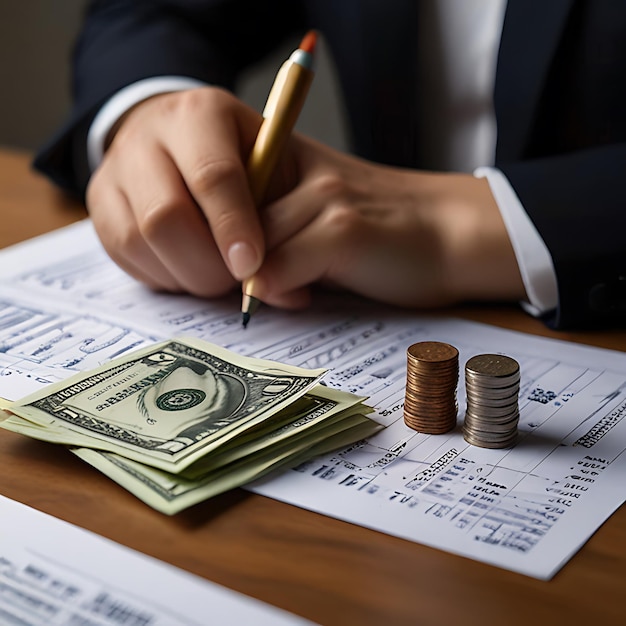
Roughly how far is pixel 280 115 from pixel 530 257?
25 cm

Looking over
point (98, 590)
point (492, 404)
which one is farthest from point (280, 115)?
point (98, 590)

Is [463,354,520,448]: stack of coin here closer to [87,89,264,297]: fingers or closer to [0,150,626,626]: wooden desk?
[0,150,626,626]: wooden desk

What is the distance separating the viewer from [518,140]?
1119mm

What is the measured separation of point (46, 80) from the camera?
8.80ft

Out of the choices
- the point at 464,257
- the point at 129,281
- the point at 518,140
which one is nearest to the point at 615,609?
the point at 464,257

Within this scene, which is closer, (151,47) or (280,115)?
(280,115)

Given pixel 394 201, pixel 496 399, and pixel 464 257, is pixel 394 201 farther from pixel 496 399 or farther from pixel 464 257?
pixel 496 399

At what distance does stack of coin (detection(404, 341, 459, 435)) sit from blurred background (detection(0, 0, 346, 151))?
197 cm

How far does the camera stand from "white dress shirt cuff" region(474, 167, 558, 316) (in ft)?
2.55

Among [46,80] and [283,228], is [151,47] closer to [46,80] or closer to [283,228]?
[283,228]

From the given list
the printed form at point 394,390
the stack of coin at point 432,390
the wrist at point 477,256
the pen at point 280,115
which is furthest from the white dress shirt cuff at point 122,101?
the stack of coin at point 432,390

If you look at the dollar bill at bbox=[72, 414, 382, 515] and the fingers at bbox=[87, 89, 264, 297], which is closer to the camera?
the dollar bill at bbox=[72, 414, 382, 515]

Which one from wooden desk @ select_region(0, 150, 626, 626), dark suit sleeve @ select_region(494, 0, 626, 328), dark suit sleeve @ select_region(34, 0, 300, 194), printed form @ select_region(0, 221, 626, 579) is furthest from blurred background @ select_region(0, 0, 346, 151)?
wooden desk @ select_region(0, 150, 626, 626)

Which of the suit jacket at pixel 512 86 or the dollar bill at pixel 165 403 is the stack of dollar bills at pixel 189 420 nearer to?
the dollar bill at pixel 165 403
